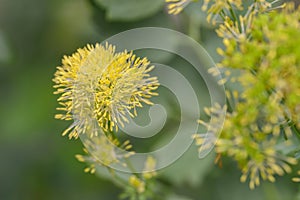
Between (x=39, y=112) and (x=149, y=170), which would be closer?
(x=149, y=170)

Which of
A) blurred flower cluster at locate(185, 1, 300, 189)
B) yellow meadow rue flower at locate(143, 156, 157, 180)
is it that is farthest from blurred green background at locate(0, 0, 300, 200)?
blurred flower cluster at locate(185, 1, 300, 189)

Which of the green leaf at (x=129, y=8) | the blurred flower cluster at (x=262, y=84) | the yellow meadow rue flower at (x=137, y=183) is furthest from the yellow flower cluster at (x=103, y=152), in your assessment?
the green leaf at (x=129, y=8)

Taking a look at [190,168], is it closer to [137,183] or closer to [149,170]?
[149,170]

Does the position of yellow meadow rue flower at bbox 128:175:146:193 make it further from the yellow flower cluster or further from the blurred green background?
the blurred green background

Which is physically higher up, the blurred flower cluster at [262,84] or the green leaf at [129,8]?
the green leaf at [129,8]

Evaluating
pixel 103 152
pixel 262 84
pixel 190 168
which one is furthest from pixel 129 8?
pixel 262 84

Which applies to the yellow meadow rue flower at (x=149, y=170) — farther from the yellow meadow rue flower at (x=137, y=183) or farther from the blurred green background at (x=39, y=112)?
the blurred green background at (x=39, y=112)

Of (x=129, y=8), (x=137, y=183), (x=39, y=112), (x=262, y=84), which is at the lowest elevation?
(x=137, y=183)
